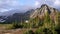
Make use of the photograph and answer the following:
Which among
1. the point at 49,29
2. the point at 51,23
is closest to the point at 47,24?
the point at 51,23

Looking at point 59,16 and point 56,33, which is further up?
point 59,16

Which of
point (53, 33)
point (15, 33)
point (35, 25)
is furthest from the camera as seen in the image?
point (35, 25)

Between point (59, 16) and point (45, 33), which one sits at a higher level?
point (59, 16)

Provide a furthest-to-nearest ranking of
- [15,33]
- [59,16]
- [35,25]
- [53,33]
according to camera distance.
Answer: [35,25], [15,33], [59,16], [53,33]

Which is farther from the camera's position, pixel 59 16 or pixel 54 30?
pixel 59 16

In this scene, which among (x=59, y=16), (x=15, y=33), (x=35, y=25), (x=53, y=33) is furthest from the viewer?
(x=35, y=25)

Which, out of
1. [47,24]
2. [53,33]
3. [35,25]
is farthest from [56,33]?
[35,25]

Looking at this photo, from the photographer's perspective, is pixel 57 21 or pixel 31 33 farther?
pixel 57 21

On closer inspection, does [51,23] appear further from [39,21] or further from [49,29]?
[39,21]

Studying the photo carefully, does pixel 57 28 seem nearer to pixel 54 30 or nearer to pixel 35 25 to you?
pixel 54 30
